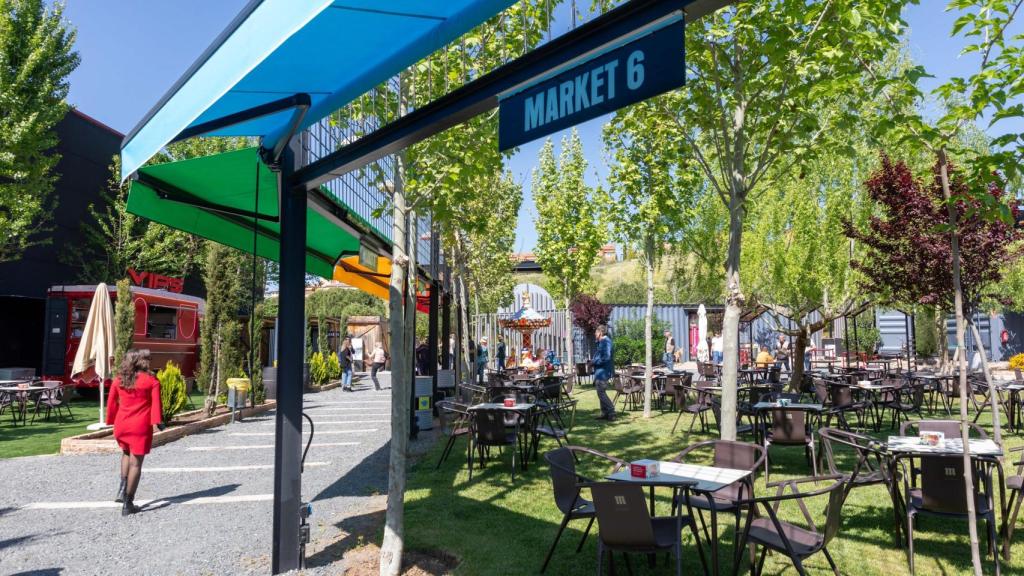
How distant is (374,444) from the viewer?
9.61 metres

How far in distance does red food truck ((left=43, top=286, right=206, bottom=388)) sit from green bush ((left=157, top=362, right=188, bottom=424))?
5886mm

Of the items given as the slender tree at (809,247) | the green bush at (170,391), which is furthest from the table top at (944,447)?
the green bush at (170,391)

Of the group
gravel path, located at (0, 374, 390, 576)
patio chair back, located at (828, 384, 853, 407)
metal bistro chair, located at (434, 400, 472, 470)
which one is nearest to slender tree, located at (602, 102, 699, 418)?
patio chair back, located at (828, 384, 853, 407)

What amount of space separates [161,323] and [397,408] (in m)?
16.2

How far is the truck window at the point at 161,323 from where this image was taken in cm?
1734

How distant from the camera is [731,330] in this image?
670 cm

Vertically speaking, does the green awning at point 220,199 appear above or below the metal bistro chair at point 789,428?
above

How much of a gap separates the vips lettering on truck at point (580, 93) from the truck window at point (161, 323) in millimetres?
17515

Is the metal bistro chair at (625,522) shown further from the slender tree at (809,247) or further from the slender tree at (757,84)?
the slender tree at (809,247)

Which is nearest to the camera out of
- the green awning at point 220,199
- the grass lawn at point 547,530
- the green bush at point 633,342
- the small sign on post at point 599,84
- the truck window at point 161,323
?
the small sign on post at point 599,84

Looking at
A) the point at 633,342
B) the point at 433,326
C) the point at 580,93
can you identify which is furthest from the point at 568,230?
the point at 580,93

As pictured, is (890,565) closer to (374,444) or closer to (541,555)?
(541,555)

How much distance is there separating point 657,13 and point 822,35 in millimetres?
4416

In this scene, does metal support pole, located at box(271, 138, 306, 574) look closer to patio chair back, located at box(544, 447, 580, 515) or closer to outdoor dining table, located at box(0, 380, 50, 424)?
patio chair back, located at box(544, 447, 580, 515)
